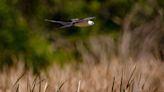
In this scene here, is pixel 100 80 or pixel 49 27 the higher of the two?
pixel 100 80

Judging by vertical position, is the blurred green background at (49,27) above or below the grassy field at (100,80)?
below

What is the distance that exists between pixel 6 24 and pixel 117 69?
5256 mm

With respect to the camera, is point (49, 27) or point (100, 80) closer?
point (100, 80)

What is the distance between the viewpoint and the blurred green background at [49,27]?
30.6 ft

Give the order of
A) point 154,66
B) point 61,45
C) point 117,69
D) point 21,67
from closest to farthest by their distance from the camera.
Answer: point 117,69 < point 154,66 < point 21,67 < point 61,45

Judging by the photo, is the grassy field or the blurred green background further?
the blurred green background

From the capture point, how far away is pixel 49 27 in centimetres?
1361

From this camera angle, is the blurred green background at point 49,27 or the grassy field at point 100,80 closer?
the grassy field at point 100,80

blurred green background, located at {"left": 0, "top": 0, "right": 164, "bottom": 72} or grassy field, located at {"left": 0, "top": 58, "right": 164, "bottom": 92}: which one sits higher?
grassy field, located at {"left": 0, "top": 58, "right": 164, "bottom": 92}

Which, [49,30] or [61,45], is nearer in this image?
[61,45]

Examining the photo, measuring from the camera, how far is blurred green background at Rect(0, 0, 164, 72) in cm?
931

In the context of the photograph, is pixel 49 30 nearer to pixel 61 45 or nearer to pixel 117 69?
pixel 61 45

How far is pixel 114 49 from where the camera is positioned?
855 centimetres

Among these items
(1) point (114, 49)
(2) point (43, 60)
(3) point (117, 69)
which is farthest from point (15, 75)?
(2) point (43, 60)
